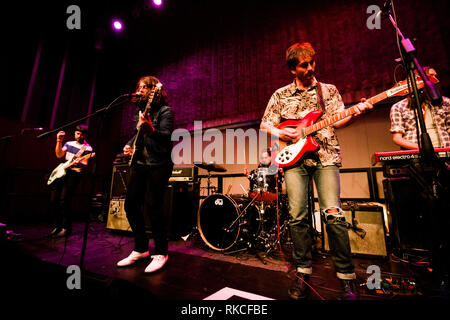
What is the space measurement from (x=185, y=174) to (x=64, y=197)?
7.09 feet

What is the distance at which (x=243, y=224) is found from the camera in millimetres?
2801

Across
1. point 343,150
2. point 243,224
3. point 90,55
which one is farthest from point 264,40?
point 90,55

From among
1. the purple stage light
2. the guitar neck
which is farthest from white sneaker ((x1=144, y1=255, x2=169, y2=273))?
the purple stage light

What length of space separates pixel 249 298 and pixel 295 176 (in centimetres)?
97

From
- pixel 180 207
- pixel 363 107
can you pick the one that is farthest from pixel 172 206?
pixel 363 107

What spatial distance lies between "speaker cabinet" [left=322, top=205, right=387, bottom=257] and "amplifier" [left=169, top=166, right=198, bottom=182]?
2.66 metres

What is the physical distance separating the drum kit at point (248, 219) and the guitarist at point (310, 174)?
3.56ft

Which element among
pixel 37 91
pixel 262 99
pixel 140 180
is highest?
pixel 37 91

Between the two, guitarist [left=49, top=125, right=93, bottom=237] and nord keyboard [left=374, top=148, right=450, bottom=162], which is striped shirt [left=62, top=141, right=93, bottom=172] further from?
nord keyboard [left=374, top=148, right=450, bottom=162]

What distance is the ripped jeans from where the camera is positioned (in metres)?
1.44

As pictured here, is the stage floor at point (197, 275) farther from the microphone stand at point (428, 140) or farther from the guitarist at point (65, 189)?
the microphone stand at point (428, 140)

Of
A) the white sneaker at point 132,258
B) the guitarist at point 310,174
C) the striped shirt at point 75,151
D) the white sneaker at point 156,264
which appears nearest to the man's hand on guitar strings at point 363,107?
the guitarist at point 310,174

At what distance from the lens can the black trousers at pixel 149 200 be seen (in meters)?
2.03
